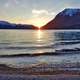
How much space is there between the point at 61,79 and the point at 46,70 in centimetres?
480

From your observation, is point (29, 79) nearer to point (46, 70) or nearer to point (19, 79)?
point (19, 79)

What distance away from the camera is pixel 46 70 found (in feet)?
63.7

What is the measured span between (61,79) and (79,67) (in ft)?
20.2

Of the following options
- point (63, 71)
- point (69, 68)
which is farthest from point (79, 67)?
point (63, 71)

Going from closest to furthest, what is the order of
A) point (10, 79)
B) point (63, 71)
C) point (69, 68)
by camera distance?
point (10, 79), point (63, 71), point (69, 68)

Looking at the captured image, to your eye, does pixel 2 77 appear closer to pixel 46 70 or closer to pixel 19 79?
pixel 19 79

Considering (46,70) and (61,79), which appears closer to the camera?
(61,79)

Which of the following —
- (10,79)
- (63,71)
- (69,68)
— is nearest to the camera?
(10,79)

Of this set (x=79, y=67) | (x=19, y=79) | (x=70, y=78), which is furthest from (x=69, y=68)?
(x=19, y=79)

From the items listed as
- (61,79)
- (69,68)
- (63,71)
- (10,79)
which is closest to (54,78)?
(61,79)

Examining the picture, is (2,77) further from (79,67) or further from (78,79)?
(79,67)

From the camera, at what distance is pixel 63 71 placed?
61.8ft

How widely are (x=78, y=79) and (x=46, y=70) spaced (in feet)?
16.3

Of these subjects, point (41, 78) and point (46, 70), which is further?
point (46, 70)
